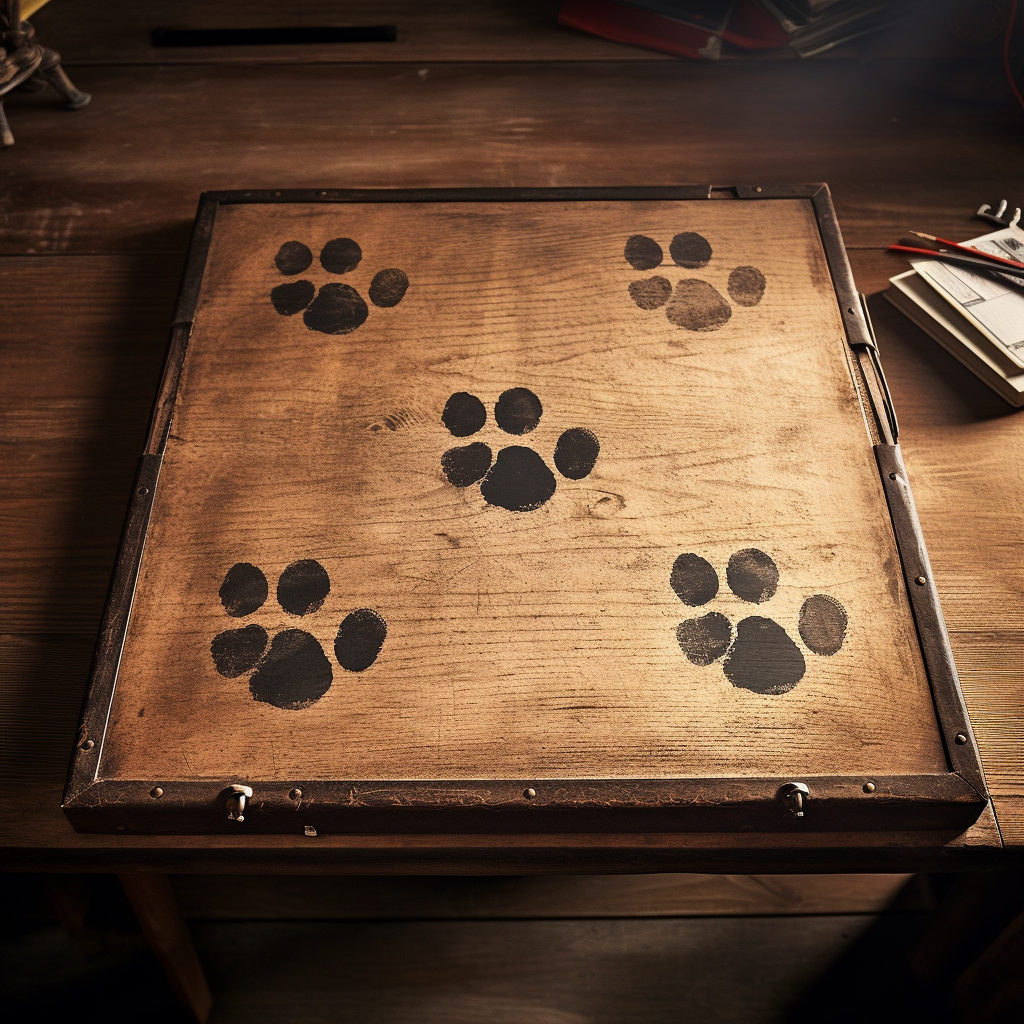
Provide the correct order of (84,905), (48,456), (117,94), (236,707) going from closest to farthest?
(236,707) < (48,456) < (84,905) < (117,94)

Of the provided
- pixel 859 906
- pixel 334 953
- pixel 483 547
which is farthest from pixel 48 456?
pixel 859 906

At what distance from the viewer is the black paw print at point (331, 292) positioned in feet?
3.32

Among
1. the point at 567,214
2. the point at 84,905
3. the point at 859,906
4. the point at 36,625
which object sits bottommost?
the point at 84,905

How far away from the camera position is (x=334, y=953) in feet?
4.25

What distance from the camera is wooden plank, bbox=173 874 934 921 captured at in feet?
4.31

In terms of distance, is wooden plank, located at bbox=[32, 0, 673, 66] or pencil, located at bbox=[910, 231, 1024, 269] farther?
wooden plank, located at bbox=[32, 0, 673, 66]

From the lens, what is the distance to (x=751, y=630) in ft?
2.69

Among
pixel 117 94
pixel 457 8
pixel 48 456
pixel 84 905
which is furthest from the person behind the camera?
pixel 457 8

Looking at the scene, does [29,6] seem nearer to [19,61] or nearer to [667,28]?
[19,61]

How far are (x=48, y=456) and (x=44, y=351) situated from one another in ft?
0.54

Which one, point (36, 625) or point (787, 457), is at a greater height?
point (787, 457)

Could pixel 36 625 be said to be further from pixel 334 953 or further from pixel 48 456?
pixel 334 953

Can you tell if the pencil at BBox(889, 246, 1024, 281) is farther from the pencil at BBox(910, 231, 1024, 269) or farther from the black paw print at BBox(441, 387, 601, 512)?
the black paw print at BBox(441, 387, 601, 512)

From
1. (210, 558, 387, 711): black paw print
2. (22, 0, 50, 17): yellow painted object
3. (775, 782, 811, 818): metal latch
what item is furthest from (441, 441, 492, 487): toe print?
(22, 0, 50, 17): yellow painted object
